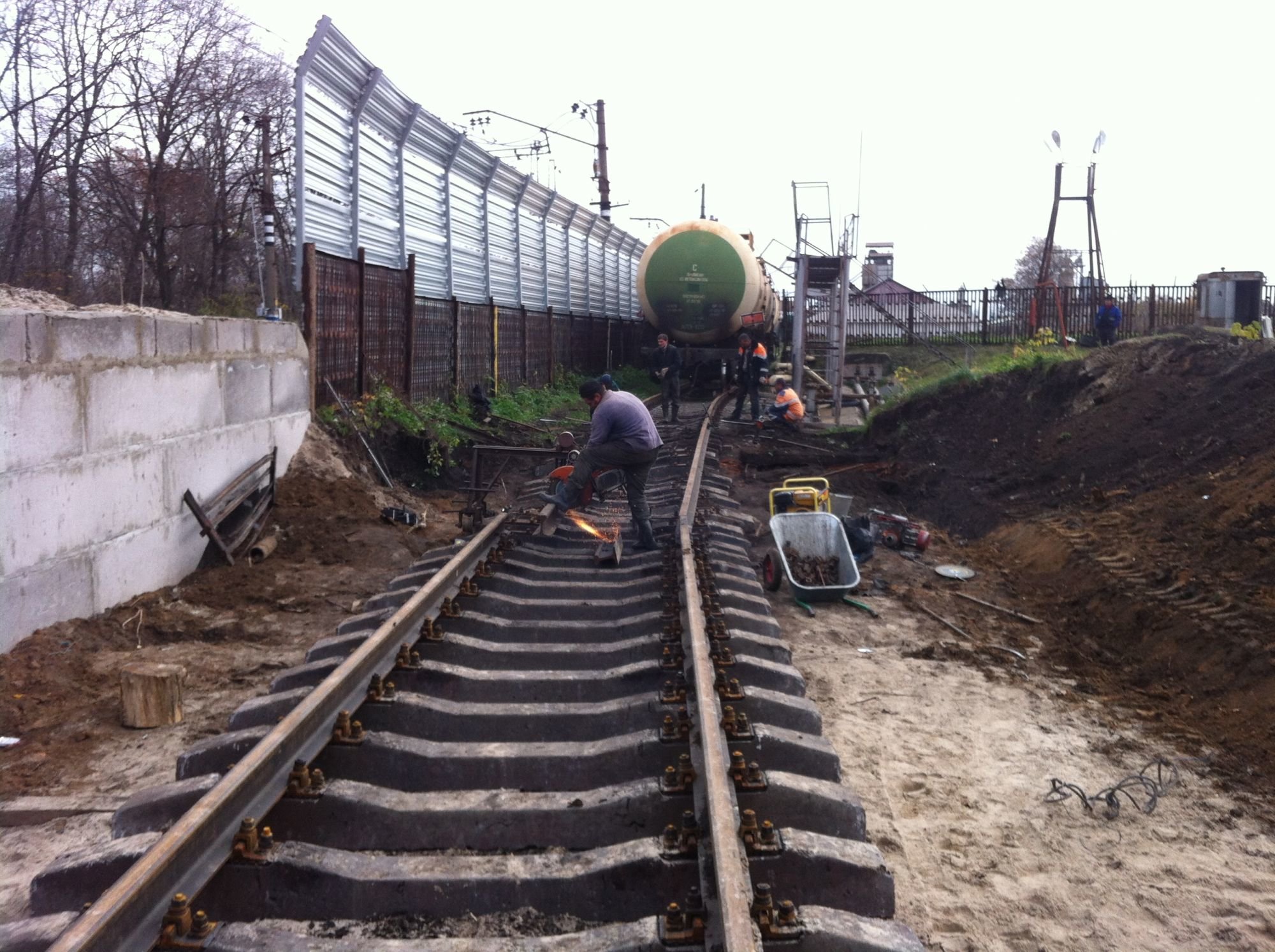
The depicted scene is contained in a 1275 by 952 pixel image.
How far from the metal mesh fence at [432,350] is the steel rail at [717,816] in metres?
11.0

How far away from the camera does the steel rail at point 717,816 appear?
2938 mm

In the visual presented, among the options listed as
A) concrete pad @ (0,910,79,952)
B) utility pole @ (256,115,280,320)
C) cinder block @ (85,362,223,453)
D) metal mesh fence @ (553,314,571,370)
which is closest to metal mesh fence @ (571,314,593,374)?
metal mesh fence @ (553,314,571,370)

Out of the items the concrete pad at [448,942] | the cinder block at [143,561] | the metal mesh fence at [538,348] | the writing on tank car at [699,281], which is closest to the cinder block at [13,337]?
the cinder block at [143,561]

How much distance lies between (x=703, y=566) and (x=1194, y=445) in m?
6.68

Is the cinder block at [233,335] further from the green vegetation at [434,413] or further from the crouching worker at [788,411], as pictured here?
the crouching worker at [788,411]

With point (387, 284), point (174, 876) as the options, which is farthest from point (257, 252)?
point (174, 876)

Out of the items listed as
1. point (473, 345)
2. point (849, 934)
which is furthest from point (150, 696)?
point (473, 345)

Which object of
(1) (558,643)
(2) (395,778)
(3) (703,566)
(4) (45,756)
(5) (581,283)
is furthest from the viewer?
(5) (581,283)

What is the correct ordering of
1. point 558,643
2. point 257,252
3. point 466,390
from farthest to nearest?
point 257,252
point 466,390
point 558,643

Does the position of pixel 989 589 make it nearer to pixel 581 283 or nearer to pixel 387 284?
pixel 387 284

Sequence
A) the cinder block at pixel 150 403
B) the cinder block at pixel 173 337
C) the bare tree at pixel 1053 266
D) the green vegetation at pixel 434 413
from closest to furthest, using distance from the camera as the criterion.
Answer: the cinder block at pixel 150 403 < the cinder block at pixel 173 337 < the green vegetation at pixel 434 413 < the bare tree at pixel 1053 266

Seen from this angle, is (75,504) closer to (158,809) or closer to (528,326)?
(158,809)

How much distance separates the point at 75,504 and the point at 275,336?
4.04 metres

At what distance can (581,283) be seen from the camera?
99.1ft
